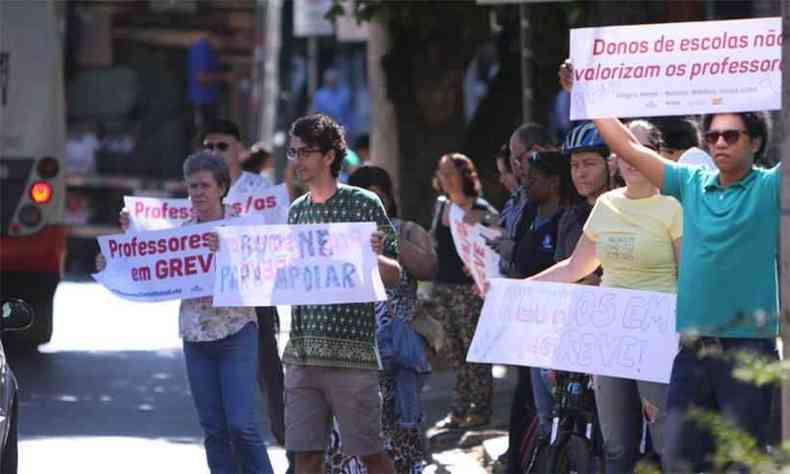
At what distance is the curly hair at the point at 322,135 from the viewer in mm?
8516

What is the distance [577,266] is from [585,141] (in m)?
0.65

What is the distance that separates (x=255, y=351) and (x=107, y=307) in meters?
12.2

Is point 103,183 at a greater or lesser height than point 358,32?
lesser

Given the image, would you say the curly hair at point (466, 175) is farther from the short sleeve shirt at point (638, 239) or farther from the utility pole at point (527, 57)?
the short sleeve shirt at point (638, 239)

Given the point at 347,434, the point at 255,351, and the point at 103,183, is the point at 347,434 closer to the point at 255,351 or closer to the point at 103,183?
the point at 255,351

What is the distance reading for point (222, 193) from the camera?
9414 millimetres

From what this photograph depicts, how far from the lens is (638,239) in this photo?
813 cm

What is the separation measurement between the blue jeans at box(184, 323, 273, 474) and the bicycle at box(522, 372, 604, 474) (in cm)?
124

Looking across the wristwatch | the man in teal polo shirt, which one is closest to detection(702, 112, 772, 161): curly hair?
the man in teal polo shirt

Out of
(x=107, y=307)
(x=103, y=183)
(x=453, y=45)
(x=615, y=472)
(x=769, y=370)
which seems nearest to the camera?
(x=769, y=370)

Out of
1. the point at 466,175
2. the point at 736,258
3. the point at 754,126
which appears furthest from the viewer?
the point at 466,175

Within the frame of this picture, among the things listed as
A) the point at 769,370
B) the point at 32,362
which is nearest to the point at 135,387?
the point at 32,362

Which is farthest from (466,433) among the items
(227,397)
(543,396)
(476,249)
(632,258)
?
(632,258)

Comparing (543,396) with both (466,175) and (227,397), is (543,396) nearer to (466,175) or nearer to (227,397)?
(227,397)
